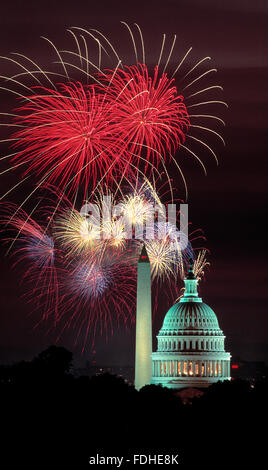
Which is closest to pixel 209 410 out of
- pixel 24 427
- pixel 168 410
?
pixel 168 410

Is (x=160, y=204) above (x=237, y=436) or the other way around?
above

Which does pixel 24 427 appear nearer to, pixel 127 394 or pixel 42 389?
pixel 42 389

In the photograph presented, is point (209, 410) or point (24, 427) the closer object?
point (24, 427)

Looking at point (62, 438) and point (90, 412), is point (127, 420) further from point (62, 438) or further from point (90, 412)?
point (62, 438)

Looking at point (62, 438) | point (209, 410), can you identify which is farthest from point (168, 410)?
point (62, 438)
